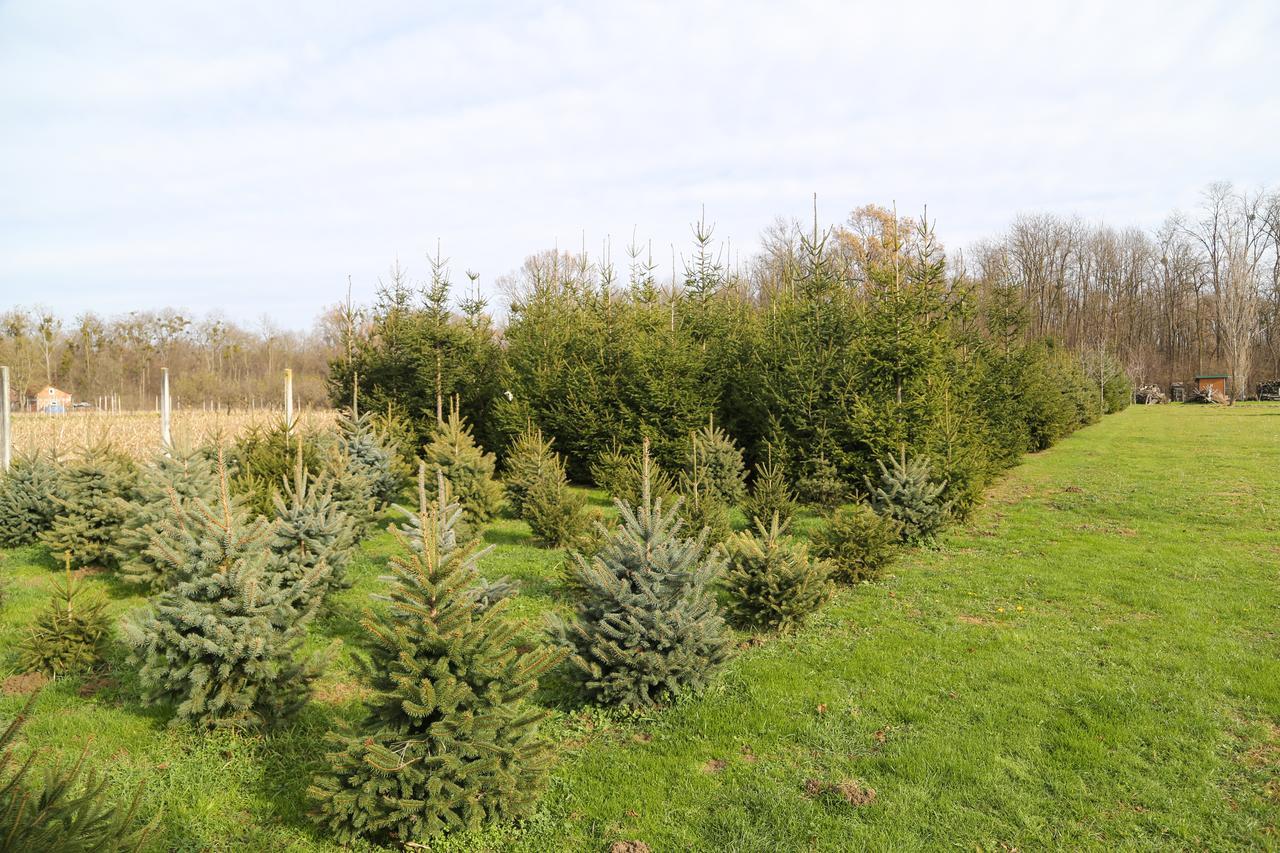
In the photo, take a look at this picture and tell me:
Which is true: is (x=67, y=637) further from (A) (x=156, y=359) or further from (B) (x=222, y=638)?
(A) (x=156, y=359)

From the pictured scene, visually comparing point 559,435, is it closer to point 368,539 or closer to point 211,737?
point 368,539

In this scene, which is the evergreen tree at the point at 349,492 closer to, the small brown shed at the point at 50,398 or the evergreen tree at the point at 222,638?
the evergreen tree at the point at 222,638

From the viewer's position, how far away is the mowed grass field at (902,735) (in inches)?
170

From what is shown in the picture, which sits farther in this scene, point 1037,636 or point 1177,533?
point 1177,533

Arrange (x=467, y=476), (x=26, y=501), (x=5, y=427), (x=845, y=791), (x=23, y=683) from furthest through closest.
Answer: (x=5, y=427)
(x=467, y=476)
(x=26, y=501)
(x=23, y=683)
(x=845, y=791)

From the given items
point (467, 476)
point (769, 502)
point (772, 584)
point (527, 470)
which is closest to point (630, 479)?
A: point (527, 470)

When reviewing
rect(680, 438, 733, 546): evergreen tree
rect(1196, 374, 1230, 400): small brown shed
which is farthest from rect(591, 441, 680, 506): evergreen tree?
rect(1196, 374, 1230, 400): small brown shed

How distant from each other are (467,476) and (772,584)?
5.90m

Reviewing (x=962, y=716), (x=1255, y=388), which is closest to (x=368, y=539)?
(x=962, y=716)

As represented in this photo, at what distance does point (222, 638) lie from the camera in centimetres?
486

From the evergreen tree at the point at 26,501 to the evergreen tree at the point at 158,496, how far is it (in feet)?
7.66

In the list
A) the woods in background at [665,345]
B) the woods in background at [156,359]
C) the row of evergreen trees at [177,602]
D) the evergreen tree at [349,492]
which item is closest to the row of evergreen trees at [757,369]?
the woods in background at [665,345]

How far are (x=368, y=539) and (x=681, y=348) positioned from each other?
7.63 metres

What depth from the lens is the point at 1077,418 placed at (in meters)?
27.9
